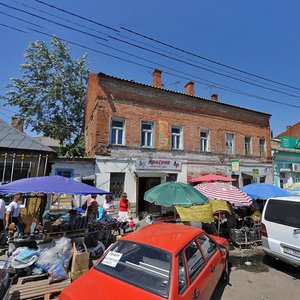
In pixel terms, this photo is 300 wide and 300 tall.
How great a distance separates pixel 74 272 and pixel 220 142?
47.3 feet

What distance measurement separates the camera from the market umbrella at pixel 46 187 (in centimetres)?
570

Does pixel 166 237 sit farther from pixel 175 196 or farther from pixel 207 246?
pixel 175 196

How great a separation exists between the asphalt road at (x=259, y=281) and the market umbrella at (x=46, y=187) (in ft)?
14.2

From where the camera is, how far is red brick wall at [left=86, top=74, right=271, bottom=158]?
12.8 meters

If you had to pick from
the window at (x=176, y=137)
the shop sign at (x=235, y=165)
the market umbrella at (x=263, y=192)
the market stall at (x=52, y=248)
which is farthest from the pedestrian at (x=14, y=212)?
the shop sign at (x=235, y=165)

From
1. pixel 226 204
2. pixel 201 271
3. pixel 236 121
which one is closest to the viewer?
pixel 201 271

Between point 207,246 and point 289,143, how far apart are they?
20717 millimetres

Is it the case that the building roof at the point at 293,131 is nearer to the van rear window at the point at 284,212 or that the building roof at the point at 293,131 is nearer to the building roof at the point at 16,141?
the van rear window at the point at 284,212

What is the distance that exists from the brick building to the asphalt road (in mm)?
7585

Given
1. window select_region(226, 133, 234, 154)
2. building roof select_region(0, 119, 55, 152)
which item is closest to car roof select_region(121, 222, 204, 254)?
building roof select_region(0, 119, 55, 152)

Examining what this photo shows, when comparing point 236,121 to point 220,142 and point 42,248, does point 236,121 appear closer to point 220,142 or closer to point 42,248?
point 220,142

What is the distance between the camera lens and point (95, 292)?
8.95 ft

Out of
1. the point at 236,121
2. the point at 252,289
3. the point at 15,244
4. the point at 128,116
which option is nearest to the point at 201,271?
the point at 252,289

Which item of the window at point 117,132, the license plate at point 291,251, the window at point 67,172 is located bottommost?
the license plate at point 291,251
